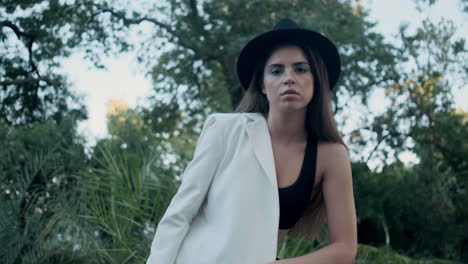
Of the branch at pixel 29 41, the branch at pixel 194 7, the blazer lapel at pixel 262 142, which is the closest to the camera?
the blazer lapel at pixel 262 142

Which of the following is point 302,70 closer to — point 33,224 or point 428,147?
point 33,224

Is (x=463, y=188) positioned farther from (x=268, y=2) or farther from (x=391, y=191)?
(x=268, y=2)

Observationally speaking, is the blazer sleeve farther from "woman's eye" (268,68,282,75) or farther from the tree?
the tree

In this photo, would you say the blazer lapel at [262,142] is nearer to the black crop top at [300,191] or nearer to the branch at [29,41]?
the black crop top at [300,191]

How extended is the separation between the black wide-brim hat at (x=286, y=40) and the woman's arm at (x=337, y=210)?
0.40 m

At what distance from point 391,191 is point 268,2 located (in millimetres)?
6009

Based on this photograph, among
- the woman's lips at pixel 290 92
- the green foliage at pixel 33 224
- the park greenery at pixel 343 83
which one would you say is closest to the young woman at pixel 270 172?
the woman's lips at pixel 290 92

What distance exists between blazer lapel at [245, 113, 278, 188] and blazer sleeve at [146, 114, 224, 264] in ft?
0.41

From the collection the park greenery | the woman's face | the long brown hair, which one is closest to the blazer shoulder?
the woman's face

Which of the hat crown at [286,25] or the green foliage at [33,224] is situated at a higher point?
the hat crown at [286,25]

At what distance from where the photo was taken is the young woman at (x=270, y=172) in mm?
2117

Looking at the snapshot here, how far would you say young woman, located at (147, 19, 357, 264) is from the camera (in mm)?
2117

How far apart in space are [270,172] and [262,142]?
0.51 ft

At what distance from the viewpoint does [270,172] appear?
86.5 inches
